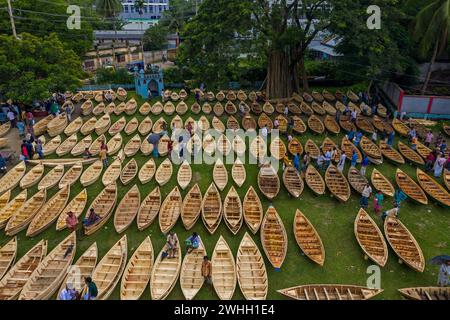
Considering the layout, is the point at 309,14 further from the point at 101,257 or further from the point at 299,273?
the point at 101,257

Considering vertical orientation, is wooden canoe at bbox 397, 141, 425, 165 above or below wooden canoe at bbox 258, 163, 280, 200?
above

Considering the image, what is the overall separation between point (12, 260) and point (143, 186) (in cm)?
765

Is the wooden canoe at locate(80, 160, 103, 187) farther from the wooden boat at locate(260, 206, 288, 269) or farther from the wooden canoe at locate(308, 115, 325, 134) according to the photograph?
the wooden canoe at locate(308, 115, 325, 134)

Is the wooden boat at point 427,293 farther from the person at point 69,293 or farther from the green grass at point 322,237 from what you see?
the person at point 69,293

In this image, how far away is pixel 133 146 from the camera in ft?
78.3

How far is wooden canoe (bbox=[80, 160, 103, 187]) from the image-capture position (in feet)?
64.2

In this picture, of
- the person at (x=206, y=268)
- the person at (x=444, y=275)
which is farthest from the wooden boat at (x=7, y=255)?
the person at (x=444, y=275)

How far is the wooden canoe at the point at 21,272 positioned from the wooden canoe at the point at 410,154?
73.7ft

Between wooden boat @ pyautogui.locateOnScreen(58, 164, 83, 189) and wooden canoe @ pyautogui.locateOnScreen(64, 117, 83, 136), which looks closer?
wooden boat @ pyautogui.locateOnScreen(58, 164, 83, 189)

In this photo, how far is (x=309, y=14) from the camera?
97.7ft

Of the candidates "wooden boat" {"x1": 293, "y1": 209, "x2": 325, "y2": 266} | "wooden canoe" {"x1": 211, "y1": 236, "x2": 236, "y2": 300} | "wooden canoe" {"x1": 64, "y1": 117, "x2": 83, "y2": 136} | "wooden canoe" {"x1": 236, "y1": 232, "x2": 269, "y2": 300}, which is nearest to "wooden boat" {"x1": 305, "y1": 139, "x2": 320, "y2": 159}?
"wooden boat" {"x1": 293, "y1": 209, "x2": 325, "y2": 266}

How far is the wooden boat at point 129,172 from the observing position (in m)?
19.9

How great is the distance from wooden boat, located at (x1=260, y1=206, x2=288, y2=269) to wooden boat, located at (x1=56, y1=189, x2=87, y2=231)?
9.66 m

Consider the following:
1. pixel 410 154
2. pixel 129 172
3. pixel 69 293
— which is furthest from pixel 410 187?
pixel 69 293
